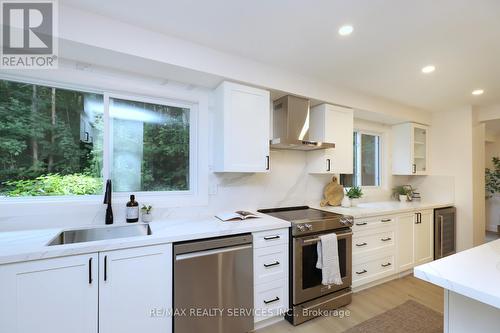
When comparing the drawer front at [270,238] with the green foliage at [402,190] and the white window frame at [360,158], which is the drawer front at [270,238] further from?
the green foliage at [402,190]

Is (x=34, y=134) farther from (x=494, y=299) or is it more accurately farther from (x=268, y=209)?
(x=494, y=299)

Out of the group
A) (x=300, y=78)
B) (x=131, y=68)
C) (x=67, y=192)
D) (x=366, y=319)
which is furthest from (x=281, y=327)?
(x=131, y=68)

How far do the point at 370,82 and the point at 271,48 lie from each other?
1.41 m

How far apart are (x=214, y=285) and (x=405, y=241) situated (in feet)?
8.82

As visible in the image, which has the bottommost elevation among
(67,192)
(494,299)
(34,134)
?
(494,299)

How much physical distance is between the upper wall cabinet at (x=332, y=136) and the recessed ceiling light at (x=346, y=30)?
3.53 feet

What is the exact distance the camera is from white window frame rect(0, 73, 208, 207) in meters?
1.86

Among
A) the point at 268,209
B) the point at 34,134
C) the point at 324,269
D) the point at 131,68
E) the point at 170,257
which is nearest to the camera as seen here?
the point at 170,257

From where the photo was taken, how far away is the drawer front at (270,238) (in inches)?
77.7

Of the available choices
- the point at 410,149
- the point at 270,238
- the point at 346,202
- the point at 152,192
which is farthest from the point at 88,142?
the point at 410,149

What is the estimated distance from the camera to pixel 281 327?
2084mm

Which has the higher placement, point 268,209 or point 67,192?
point 67,192

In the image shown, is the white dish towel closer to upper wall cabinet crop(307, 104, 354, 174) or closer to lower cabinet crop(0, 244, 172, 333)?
upper wall cabinet crop(307, 104, 354, 174)

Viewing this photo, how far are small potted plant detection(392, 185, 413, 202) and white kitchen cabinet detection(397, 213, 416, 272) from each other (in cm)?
69
